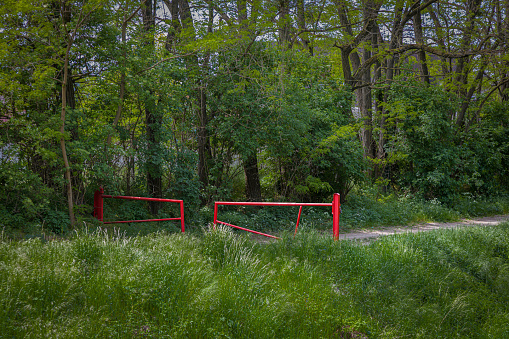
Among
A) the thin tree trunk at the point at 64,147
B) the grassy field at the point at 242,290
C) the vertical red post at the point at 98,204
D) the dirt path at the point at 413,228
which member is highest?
the thin tree trunk at the point at 64,147

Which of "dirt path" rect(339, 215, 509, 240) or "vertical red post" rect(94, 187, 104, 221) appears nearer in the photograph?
"vertical red post" rect(94, 187, 104, 221)

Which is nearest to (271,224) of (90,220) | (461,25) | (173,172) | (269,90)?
(173,172)

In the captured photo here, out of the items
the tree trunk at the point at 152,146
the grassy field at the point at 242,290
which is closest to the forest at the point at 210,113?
the tree trunk at the point at 152,146

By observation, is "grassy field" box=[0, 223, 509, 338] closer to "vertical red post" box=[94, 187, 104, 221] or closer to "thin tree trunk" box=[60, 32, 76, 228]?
"thin tree trunk" box=[60, 32, 76, 228]

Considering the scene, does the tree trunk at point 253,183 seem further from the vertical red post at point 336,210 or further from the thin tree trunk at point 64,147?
the vertical red post at point 336,210

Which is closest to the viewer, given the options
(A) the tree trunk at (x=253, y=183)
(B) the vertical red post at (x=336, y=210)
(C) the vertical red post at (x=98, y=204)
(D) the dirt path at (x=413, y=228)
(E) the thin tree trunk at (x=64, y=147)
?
(B) the vertical red post at (x=336, y=210)

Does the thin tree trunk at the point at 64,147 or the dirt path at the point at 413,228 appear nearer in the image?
the thin tree trunk at the point at 64,147

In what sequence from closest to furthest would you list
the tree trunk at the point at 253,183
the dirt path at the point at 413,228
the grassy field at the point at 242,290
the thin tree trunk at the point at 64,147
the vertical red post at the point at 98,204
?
1. the grassy field at the point at 242,290
2. the thin tree trunk at the point at 64,147
3. the vertical red post at the point at 98,204
4. the dirt path at the point at 413,228
5. the tree trunk at the point at 253,183

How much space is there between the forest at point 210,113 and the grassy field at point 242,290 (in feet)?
11.0

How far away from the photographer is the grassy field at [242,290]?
3768mm

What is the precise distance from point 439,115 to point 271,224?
8.11 metres

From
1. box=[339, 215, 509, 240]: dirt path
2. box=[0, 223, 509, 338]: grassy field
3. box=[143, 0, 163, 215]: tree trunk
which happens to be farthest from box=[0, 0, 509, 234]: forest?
box=[0, 223, 509, 338]: grassy field

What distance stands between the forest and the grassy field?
3.35 metres

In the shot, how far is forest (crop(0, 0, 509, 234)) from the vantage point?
781 centimetres
